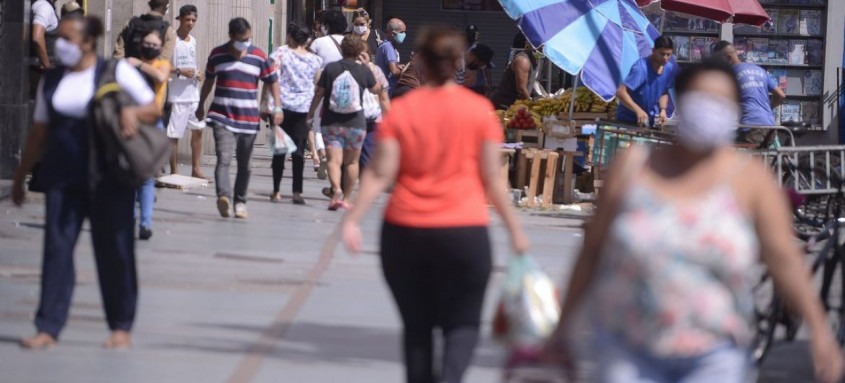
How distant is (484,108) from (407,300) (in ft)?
2.75

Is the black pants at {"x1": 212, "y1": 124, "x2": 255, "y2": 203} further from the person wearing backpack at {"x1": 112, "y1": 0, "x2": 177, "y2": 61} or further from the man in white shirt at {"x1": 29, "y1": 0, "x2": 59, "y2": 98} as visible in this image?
the man in white shirt at {"x1": 29, "y1": 0, "x2": 59, "y2": 98}

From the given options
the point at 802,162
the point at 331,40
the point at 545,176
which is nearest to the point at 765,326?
the point at 802,162

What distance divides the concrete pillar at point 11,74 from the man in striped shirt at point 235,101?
220 cm

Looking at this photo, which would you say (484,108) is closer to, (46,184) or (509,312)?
(509,312)

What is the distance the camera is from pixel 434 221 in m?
6.13

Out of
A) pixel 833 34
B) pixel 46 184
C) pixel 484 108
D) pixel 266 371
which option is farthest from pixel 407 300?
pixel 833 34

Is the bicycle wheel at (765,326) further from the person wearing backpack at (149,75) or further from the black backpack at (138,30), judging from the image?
the black backpack at (138,30)

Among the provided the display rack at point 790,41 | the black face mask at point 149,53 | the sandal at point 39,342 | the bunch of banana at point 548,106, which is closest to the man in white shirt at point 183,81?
the bunch of banana at point 548,106

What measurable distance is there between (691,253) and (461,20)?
3011 centimetres

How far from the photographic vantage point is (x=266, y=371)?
7.66m

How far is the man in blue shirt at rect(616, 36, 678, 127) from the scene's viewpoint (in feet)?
49.1

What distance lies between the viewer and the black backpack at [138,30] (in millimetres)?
12273

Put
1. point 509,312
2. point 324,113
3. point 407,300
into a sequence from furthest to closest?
point 324,113 → point 407,300 → point 509,312

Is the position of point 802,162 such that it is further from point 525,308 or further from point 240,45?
point 525,308
